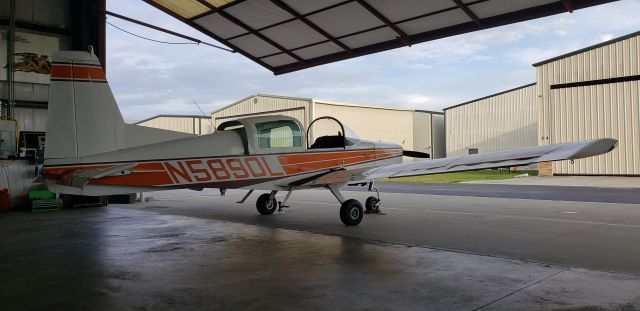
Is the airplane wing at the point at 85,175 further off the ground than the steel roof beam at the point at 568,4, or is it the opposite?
the steel roof beam at the point at 568,4

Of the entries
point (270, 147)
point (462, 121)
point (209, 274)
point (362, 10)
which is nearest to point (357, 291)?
point (209, 274)

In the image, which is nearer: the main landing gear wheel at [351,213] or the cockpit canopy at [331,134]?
the main landing gear wheel at [351,213]

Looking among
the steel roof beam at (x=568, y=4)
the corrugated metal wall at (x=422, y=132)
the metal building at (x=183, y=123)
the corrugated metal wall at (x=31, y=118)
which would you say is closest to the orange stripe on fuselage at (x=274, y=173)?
the steel roof beam at (x=568, y=4)

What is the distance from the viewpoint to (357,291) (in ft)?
13.7

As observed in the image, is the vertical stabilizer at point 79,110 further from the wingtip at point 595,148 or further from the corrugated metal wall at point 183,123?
the corrugated metal wall at point 183,123

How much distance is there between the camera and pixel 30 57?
12.6 meters

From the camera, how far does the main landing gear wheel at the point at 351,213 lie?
27.6 ft

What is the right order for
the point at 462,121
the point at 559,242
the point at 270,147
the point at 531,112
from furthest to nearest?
the point at 462,121 → the point at 531,112 → the point at 270,147 → the point at 559,242

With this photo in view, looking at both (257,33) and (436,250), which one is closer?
(436,250)

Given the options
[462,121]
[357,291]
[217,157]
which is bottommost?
[357,291]

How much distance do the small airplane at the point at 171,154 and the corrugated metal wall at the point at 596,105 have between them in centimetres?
1988

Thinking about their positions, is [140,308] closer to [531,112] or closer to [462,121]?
[531,112]

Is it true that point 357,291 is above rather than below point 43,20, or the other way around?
below

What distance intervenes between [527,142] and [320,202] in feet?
73.8
